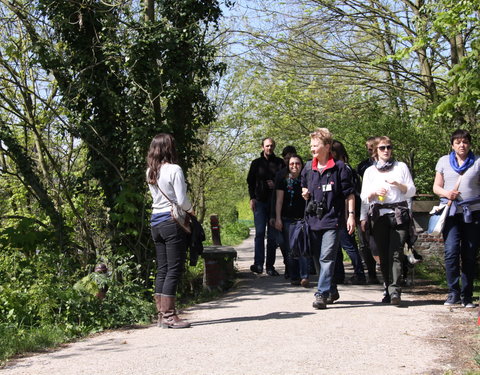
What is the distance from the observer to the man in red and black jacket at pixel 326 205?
7.29m

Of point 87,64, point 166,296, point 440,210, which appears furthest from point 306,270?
point 87,64

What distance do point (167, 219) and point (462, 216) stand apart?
3560 millimetres

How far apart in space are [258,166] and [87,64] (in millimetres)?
3219

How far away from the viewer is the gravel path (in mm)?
4836

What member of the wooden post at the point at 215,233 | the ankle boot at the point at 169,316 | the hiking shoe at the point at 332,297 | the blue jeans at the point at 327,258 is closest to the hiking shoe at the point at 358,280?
the hiking shoe at the point at 332,297

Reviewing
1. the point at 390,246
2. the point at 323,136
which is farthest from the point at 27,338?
the point at 390,246

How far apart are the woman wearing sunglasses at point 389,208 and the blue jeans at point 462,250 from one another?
1.97 ft

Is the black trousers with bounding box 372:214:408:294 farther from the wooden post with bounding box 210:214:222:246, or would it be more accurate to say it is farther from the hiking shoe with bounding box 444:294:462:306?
the wooden post with bounding box 210:214:222:246

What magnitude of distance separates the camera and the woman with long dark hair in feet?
5.43

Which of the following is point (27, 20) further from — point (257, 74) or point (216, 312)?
point (257, 74)

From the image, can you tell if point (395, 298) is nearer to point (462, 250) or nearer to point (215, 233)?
point (462, 250)

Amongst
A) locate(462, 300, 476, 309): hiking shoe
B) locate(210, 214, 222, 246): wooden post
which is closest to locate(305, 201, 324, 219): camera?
locate(462, 300, 476, 309): hiking shoe

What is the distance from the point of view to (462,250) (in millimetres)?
7590

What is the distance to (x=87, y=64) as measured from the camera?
9.20 metres
